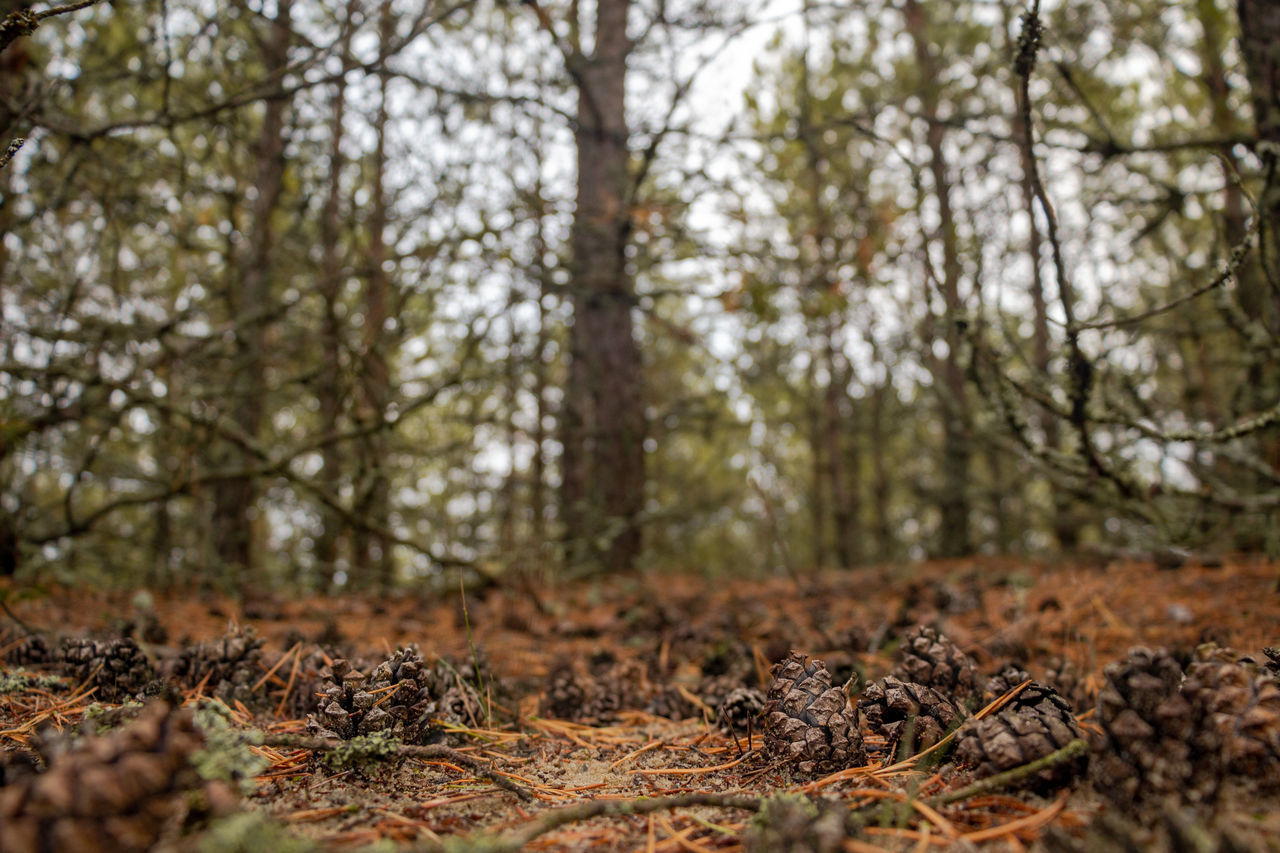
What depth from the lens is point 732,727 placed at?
1.62 metres

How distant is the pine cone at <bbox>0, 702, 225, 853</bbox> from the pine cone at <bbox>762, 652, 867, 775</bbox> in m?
1.02

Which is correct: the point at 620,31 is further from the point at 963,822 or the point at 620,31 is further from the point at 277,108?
the point at 963,822

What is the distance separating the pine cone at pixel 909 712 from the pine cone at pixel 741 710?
0.28 meters

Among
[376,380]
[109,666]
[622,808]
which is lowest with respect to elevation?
[622,808]

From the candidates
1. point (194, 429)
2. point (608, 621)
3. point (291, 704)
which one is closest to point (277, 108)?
point (194, 429)

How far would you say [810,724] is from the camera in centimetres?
140

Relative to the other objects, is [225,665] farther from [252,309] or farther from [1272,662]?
[252,309]

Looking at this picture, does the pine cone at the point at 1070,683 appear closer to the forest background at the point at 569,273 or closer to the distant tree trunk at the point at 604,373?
the forest background at the point at 569,273

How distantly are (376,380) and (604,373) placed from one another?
196cm

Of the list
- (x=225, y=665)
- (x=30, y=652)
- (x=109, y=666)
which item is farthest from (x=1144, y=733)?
(x=30, y=652)

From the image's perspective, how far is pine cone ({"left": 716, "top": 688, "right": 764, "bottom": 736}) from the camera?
169cm

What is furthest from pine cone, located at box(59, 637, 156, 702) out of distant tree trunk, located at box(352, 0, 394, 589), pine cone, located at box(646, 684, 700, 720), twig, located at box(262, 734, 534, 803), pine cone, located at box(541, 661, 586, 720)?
distant tree trunk, located at box(352, 0, 394, 589)

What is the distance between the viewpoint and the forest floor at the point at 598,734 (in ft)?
3.04

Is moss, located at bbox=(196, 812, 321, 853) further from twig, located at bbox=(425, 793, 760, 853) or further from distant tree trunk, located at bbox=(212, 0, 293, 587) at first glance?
distant tree trunk, located at bbox=(212, 0, 293, 587)
